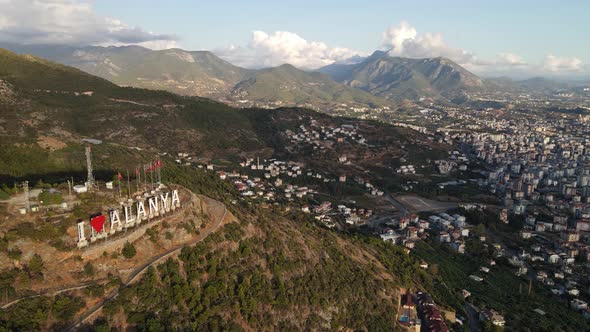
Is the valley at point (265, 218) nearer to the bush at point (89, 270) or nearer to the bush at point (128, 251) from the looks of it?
the bush at point (89, 270)

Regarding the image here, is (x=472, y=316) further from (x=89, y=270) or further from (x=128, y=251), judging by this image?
(x=89, y=270)

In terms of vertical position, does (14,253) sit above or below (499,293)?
above

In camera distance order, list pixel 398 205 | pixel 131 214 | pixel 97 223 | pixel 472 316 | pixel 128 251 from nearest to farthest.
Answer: pixel 97 223 → pixel 128 251 → pixel 131 214 → pixel 472 316 → pixel 398 205

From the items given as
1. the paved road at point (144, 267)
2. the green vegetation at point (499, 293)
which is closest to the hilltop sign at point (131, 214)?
the paved road at point (144, 267)

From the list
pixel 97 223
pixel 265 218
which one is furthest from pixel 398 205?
pixel 97 223

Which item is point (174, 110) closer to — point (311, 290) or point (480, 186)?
point (480, 186)

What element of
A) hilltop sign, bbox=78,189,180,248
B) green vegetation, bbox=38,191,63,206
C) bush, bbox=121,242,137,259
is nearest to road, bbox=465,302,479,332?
hilltop sign, bbox=78,189,180,248

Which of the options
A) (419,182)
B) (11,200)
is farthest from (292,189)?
(11,200)

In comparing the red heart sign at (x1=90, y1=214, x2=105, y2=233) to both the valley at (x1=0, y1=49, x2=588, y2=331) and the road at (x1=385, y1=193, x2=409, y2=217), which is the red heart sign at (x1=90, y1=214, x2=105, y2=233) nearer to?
the valley at (x1=0, y1=49, x2=588, y2=331)

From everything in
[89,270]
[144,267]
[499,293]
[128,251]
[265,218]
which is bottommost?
[499,293]
